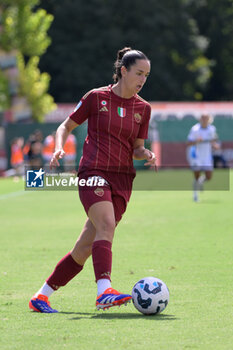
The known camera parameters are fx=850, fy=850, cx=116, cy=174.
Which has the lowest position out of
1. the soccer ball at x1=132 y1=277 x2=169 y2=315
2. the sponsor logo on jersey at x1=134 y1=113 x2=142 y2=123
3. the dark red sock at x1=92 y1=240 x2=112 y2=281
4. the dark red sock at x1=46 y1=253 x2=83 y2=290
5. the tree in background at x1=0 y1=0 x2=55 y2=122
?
the soccer ball at x1=132 y1=277 x2=169 y2=315

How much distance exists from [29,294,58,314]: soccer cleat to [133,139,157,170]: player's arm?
1345 millimetres

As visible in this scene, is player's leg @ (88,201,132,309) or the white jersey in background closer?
player's leg @ (88,201,132,309)

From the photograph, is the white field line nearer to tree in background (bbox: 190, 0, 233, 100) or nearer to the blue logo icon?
the blue logo icon

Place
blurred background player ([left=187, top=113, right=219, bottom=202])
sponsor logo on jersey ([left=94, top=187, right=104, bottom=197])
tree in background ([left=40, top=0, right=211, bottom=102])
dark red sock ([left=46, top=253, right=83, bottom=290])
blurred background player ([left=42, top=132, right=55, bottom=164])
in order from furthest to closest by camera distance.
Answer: tree in background ([left=40, top=0, right=211, bottom=102]) < blurred background player ([left=42, top=132, right=55, bottom=164]) < blurred background player ([left=187, top=113, right=219, bottom=202]) < dark red sock ([left=46, top=253, right=83, bottom=290]) < sponsor logo on jersey ([left=94, top=187, right=104, bottom=197])

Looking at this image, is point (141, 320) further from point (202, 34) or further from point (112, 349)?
point (202, 34)

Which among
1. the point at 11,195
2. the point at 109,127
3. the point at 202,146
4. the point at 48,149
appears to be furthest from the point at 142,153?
the point at 48,149

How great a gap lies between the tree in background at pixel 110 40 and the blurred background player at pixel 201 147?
38380 mm

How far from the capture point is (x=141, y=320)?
6238 millimetres

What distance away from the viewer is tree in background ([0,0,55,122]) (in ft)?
144

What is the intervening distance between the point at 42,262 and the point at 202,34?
196 ft

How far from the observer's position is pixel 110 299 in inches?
247

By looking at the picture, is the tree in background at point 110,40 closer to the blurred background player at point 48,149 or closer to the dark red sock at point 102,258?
the blurred background player at point 48,149

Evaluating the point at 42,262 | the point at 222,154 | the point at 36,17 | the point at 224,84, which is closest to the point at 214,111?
the point at 222,154

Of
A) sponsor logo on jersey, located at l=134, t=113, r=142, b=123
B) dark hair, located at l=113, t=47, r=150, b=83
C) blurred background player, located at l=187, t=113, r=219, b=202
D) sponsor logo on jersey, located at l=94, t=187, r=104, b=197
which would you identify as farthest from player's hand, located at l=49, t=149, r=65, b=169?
blurred background player, located at l=187, t=113, r=219, b=202
